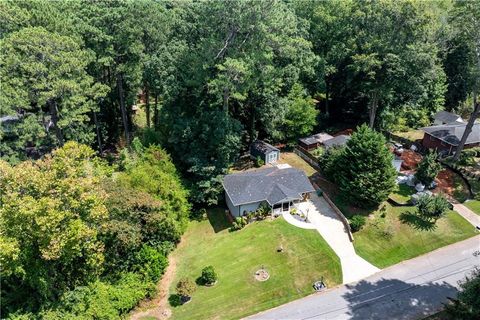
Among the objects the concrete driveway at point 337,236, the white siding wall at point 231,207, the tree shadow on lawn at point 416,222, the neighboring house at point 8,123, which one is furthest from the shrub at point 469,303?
the neighboring house at point 8,123

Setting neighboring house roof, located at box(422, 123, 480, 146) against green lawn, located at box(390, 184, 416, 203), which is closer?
green lawn, located at box(390, 184, 416, 203)

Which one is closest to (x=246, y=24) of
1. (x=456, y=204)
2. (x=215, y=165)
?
(x=215, y=165)

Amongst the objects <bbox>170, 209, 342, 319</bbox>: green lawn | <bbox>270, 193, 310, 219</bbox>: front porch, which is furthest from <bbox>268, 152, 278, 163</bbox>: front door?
<bbox>170, 209, 342, 319</bbox>: green lawn

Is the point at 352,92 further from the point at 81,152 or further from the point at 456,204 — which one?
the point at 81,152

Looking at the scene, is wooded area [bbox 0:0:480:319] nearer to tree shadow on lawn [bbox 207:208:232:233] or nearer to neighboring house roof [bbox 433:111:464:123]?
tree shadow on lawn [bbox 207:208:232:233]

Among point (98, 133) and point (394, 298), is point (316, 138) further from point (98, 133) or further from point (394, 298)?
point (98, 133)

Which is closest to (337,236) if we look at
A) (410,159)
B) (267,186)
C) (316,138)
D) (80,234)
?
(267,186)

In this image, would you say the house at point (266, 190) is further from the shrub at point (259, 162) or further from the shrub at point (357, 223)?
the shrub at point (259, 162)
